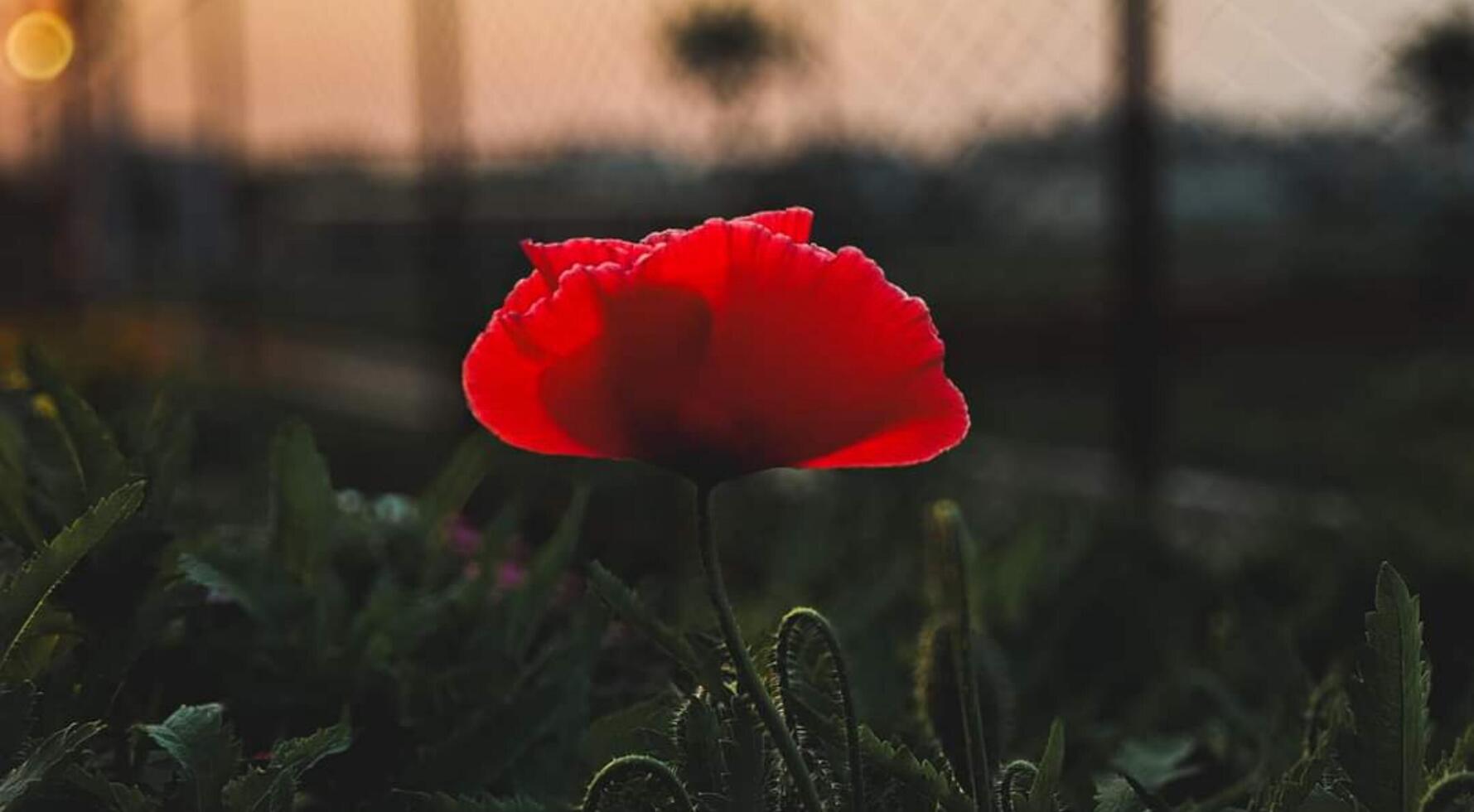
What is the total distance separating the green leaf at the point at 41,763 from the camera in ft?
2.52

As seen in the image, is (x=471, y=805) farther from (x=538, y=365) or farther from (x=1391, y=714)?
(x=1391, y=714)

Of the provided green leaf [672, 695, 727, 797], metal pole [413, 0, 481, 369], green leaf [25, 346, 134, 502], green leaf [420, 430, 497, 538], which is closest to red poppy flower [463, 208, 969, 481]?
green leaf [672, 695, 727, 797]

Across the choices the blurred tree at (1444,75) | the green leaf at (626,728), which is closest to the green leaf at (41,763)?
the green leaf at (626,728)

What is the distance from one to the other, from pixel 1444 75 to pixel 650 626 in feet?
31.4

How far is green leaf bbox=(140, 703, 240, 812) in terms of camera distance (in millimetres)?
837

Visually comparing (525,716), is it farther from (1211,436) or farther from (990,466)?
(1211,436)

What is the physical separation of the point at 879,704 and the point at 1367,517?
1239 mm

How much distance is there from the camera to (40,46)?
12227mm

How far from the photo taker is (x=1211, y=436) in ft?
48.6

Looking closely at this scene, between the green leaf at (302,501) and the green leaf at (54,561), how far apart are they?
347 millimetres

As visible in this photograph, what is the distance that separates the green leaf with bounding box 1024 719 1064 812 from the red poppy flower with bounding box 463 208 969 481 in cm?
14

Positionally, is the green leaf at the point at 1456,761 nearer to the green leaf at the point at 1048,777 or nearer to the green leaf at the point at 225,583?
the green leaf at the point at 1048,777

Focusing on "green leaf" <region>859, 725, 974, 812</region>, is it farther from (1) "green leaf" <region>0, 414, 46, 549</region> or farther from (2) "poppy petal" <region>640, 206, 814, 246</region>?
(1) "green leaf" <region>0, 414, 46, 549</region>

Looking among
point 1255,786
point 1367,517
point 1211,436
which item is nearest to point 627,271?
point 1255,786
